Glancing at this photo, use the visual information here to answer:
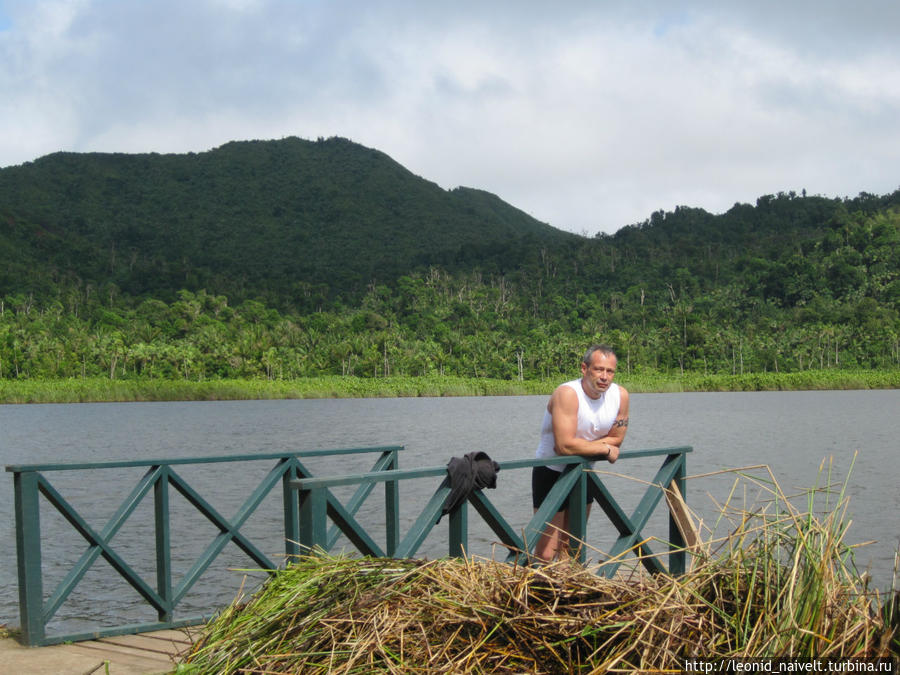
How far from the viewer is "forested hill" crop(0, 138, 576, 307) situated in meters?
128

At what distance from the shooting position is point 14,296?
4158 inches

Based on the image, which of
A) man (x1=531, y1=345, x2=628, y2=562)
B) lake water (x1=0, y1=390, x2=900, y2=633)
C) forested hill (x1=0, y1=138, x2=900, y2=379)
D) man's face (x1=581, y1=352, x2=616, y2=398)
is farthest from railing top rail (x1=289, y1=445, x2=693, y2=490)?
forested hill (x1=0, y1=138, x2=900, y2=379)

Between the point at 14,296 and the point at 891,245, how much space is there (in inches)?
4333

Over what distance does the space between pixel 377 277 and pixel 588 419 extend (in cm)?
12857

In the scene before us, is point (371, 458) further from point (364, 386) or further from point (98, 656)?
point (364, 386)

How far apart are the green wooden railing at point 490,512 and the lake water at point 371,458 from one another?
0.65 m

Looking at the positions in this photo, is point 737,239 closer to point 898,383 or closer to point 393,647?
point 898,383

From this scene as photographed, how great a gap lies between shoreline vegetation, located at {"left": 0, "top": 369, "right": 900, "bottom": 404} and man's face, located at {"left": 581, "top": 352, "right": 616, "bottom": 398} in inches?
2682

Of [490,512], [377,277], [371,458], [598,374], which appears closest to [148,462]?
[490,512]

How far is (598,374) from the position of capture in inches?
207

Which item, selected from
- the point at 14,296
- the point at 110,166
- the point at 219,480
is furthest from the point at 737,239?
the point at 219,480

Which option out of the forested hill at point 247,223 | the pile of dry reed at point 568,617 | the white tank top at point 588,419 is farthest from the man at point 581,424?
the forested hill at point 247,223

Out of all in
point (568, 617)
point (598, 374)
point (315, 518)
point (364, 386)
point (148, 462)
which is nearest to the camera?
point (568, 617)

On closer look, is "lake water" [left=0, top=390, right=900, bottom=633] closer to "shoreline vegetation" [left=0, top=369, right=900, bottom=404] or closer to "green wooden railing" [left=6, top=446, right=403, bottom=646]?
"green wooden railing" [left=6, top=446, right=403, bottom=646]
